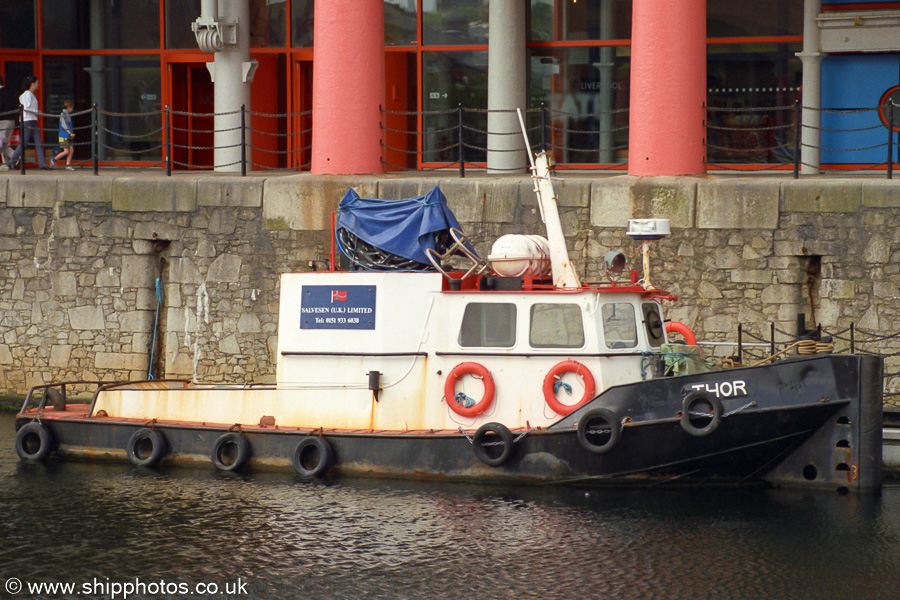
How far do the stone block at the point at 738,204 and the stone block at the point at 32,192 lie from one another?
8412mm

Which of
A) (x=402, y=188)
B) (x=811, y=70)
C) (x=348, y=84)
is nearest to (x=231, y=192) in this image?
(x=348, y=84)

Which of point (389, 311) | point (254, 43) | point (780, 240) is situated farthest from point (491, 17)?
point (389, 311)

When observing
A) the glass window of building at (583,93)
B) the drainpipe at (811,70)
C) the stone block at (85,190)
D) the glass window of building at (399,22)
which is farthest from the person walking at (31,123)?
the drainpipe at (811,70)

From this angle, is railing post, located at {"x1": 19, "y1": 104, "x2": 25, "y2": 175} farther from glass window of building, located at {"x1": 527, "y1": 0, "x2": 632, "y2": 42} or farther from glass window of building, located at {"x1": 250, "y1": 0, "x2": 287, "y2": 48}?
glass window of building, located at {"x1": 527, "y1": 0, "x2": 632, "y2": 42}

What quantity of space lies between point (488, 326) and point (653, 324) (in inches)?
64.2

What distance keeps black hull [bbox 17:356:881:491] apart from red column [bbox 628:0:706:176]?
13.8ft

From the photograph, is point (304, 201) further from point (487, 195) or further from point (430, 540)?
point (430, 540)

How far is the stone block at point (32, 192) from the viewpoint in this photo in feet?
52.2

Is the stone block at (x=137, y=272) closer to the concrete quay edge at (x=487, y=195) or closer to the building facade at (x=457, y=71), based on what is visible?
the concrete quay edge at (x=487, y=195)

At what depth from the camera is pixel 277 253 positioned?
15117 millimetres

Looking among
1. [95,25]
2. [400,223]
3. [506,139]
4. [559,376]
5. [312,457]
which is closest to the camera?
[559,376]

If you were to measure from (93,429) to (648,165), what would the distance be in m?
7.09

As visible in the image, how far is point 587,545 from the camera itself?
9.95 meters

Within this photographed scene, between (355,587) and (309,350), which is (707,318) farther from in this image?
(355,587)
